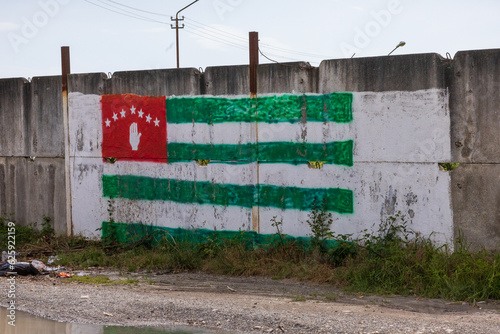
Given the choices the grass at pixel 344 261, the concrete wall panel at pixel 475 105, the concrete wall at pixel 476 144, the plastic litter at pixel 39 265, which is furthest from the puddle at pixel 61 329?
the concrete wall panel at pixel 475 105

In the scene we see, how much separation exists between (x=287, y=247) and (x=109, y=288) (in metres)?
2.48

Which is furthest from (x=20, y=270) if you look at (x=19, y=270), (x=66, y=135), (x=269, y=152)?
(x=269, y=152)

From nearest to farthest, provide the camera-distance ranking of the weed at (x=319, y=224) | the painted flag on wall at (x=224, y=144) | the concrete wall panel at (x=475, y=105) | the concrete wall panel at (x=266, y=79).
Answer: the concrete wall panel at (x=475, y=105), the weed at (x=319, y=224), the painted flag on wall at (x=224, y=144), the concrete wall panel at (x=266, y=79)

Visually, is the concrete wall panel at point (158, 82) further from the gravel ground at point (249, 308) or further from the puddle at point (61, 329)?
the puddle at point (61, 329)

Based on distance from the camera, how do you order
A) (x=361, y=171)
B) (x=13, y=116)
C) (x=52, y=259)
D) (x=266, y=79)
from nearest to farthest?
(x=361, y=171) < (x=266, y=79) < (x=52, y=259) < (x=13, y=116)

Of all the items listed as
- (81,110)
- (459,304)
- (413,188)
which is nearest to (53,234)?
(81,110)

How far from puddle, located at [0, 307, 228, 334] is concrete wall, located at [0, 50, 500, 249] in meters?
3.34

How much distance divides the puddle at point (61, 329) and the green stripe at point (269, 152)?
3.57m

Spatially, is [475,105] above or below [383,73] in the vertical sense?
below

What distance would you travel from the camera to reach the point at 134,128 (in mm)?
10375

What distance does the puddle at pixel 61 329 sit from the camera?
600 centimetres

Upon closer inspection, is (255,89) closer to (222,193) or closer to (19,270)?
(222,193)

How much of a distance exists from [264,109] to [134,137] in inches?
95.2

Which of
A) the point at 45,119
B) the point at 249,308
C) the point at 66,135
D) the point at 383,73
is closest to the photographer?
the point at 249,308
